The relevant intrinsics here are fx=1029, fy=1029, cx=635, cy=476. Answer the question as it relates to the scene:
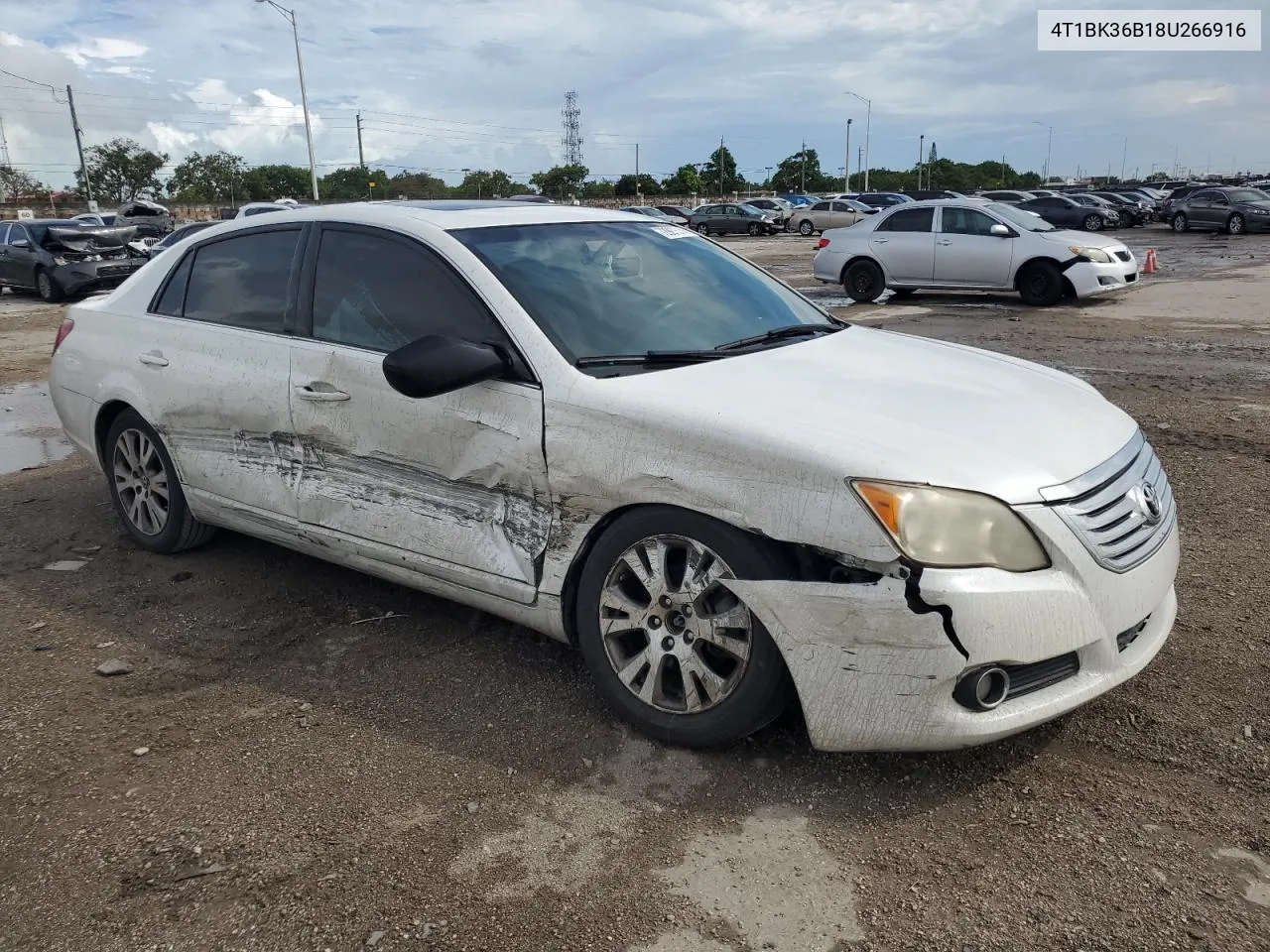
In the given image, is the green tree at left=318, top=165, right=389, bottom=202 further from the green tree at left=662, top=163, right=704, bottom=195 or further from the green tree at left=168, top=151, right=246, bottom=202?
the green tree at left=662, top=163, right=704, bottom=195

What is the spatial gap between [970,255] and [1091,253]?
1.70 m

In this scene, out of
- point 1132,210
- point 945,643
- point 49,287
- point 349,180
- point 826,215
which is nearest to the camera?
point 945,643

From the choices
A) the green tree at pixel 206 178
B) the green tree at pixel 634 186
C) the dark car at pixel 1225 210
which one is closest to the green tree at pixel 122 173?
the green tree at pixel 206 178

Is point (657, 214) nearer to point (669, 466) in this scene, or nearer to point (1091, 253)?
point (1091, 253)

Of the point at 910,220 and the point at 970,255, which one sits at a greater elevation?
the point at 910,220

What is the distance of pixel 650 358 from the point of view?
347cm

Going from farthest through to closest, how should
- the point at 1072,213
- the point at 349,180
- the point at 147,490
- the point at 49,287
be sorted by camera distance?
the point at 349,180 < the point at 1072,213 < the point at 49,287 < the point at 147,490

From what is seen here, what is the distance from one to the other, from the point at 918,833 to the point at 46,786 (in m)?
2.57

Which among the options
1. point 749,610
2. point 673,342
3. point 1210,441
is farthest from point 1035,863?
point 1210,441

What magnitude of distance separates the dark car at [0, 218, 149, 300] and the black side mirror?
732 inches

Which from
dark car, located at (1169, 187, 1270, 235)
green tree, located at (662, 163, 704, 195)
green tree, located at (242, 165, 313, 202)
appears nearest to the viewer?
dark car, located at (1169, 187, 1270, 235)

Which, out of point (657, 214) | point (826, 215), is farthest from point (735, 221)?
point (657, 214)

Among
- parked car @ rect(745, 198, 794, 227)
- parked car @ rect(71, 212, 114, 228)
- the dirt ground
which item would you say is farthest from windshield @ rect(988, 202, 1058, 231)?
parked car @ rect(745, 198, 794, 227)

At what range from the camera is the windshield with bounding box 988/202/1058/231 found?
15625mm
